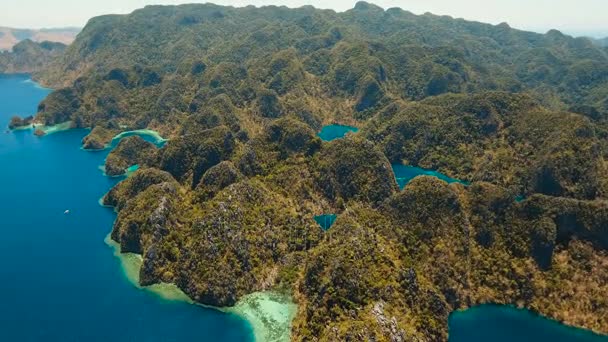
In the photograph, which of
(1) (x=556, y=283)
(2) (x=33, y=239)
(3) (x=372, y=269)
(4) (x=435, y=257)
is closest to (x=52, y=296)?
(2) (x=33, y=239)

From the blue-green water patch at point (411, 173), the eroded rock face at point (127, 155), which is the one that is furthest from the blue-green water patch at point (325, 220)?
the eroded rock face at point (127, 155)

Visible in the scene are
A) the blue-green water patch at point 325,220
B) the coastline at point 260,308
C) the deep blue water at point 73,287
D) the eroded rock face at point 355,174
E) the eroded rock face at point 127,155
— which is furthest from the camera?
the eroded rock face at point 127,155

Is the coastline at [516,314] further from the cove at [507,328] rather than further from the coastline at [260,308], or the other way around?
the coastline at [260,308]

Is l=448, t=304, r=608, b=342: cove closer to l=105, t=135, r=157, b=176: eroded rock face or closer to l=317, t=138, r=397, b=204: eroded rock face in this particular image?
l=317, t=138, r=397, b=204: eroded rock face

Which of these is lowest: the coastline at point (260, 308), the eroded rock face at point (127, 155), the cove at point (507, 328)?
the cove at point (507, 328)

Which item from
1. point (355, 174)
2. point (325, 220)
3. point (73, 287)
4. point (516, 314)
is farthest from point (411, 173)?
point (73, 287)

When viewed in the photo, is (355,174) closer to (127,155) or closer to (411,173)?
(411,173)
